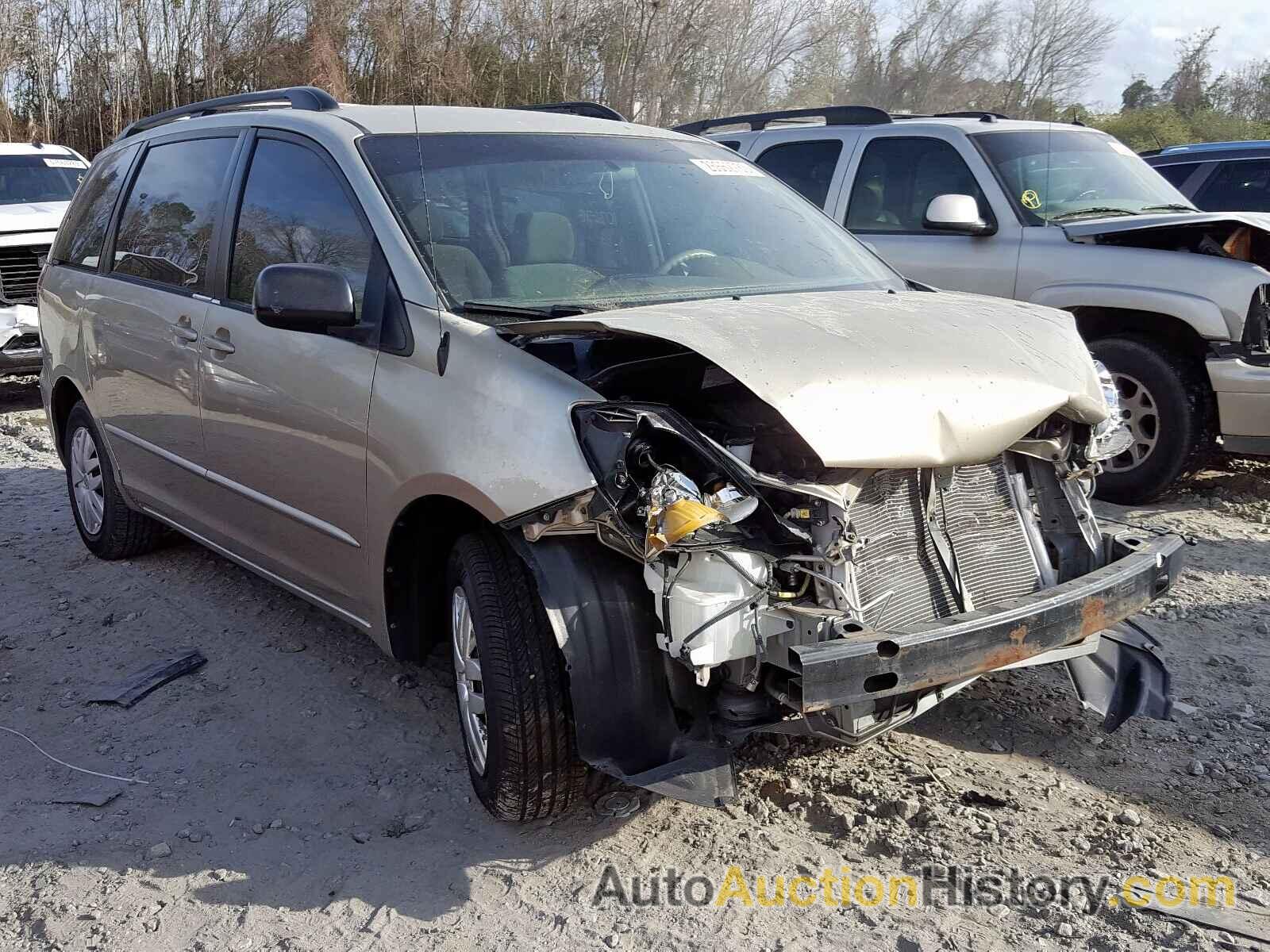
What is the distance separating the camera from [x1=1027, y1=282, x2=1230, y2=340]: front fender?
5.75 m

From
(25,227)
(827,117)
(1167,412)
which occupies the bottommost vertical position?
(1167,412)

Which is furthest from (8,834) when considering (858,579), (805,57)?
(805,57)

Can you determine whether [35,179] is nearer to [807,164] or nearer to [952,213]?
[807,164]

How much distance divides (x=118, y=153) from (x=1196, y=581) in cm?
511

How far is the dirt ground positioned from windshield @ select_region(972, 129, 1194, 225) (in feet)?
9.65

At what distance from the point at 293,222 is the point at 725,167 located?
5.19 ft

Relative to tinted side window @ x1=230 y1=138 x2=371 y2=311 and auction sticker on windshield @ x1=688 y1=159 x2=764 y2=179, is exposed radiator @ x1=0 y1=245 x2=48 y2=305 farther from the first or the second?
auction sticker on windshield @ x1=688 y1=159 x2=764 y2=179

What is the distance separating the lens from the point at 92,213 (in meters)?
5.36

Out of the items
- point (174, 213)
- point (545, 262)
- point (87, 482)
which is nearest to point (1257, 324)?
point (545, 262)

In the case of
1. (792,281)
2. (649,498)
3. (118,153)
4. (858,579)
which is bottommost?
(858,579)

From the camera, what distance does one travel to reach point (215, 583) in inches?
205

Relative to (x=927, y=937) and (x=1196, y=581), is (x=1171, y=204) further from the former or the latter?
(x=927, y=937)

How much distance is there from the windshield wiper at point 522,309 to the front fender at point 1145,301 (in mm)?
3451

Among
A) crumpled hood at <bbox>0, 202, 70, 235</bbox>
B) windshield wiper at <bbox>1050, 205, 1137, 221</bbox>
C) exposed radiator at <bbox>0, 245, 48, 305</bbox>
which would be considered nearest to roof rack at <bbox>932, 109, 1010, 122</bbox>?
windshield wiper at <bbox>1050, 205, 1137, 221</bbox>
